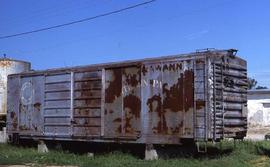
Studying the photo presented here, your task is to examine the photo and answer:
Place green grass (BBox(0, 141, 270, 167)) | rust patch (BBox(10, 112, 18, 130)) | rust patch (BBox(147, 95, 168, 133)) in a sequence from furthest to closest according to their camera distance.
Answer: rust patch (BBox(10, 112, 18, 130)) → rust patch (BBox(147, 95, 168, 133)) → green grass (BBox(0, 141, 270, 167))

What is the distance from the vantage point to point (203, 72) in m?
14.6

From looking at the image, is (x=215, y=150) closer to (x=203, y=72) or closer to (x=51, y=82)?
(x=203, y=72)

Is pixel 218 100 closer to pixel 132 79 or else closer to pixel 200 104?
pixel 200 104

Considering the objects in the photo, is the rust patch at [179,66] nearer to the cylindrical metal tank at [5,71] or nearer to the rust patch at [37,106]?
the rust patch at [37,106]

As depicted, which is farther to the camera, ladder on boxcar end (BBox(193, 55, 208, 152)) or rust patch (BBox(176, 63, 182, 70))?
rust patch (BBox(176, 63, 182, 70))

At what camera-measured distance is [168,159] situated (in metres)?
15.4

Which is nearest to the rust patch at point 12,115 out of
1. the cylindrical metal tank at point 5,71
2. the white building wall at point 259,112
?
the cylindrical metal tank at point 5,71

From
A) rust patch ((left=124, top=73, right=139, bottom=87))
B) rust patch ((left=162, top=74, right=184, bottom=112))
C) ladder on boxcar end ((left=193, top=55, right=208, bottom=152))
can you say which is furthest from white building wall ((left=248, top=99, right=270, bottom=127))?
ladder on boxcar end ((left=193, top=55, right=208, bottom=152))

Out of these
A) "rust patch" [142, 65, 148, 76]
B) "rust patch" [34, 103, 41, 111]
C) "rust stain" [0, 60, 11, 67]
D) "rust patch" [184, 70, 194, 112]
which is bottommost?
"rust patch" [34, 103, 41, 111]

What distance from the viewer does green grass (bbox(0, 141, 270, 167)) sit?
14.4 m

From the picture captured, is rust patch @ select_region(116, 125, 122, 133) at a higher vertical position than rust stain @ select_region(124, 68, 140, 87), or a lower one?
lower

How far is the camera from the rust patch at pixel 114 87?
Answer: 663 inches

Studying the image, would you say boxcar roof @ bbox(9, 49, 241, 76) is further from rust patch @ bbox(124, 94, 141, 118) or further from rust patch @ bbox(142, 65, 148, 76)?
rust patch @ bbox(124, 94, 141, 118)

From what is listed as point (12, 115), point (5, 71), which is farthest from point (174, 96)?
point (5, 71)
